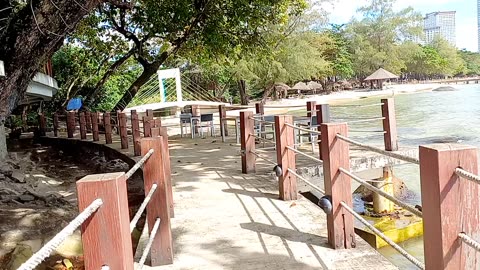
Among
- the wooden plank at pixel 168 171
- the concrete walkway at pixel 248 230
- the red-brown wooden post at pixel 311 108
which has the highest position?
the red-brown wooden post at pixel 311 108

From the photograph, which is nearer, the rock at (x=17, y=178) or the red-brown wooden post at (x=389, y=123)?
the red-brown wooden post at (x=389, y=123)

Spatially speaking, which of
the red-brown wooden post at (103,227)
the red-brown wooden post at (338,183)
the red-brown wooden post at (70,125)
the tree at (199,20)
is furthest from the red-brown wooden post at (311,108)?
the red-brown wooden post at (103,227)

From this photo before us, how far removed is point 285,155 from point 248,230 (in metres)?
1.01

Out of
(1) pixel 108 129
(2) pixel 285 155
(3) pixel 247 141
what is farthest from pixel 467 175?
(1) pixel 108 129

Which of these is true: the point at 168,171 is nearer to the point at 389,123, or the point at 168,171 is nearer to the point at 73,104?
the point at 389,123

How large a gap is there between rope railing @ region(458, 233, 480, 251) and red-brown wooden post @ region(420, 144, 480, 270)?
2 cm

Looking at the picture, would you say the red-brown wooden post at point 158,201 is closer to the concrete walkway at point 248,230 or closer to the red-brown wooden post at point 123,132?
the concrete walkway at point 248,230

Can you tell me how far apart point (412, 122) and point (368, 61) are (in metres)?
29.2

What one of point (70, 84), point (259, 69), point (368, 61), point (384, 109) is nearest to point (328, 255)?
point (384, 109)

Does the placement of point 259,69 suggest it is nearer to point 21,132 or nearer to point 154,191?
point 21,132

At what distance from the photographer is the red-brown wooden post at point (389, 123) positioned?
22.1 ft

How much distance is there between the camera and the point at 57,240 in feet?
3.88

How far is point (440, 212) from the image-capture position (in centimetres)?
174

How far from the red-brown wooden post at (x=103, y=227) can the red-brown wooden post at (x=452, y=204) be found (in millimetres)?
1172
